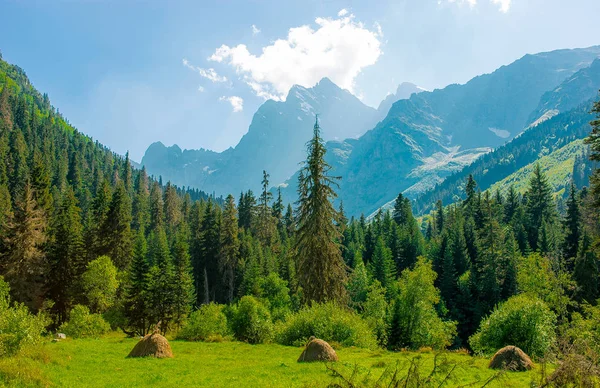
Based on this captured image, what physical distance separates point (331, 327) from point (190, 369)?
1358 centimetres

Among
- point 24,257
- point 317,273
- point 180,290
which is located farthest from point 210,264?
point 317,273

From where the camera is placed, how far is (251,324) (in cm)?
4097

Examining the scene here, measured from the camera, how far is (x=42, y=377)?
18438 mm

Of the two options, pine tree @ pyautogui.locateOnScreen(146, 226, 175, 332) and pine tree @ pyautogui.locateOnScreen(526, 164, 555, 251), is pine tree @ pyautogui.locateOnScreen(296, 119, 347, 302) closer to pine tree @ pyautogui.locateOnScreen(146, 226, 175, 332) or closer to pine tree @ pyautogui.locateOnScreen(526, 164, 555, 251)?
pine tree @ pyautogui.locateOnScreen(146, 226, 175, 332)

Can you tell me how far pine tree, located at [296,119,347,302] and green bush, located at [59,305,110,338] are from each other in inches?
890

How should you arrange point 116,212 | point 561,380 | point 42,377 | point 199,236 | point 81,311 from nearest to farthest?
point 561,380 → point 42,377 → point 81,311 → point 116,212 → point 199,236

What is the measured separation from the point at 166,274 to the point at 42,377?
39037 mm

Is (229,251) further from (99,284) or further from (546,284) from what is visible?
(546,284)

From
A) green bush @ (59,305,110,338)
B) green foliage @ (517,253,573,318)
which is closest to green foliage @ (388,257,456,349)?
green foliage @ (517,253,573,318)

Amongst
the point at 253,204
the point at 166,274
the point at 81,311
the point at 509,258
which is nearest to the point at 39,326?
the point at 81,311

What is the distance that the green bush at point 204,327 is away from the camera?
39.2 metres

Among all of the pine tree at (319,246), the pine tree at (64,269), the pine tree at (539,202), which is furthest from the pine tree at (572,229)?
the pine tree at (64,269)

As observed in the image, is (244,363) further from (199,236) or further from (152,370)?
(199,236)

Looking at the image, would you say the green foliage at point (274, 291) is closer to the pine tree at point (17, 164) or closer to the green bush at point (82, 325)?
the green bush at point (82, 325)
